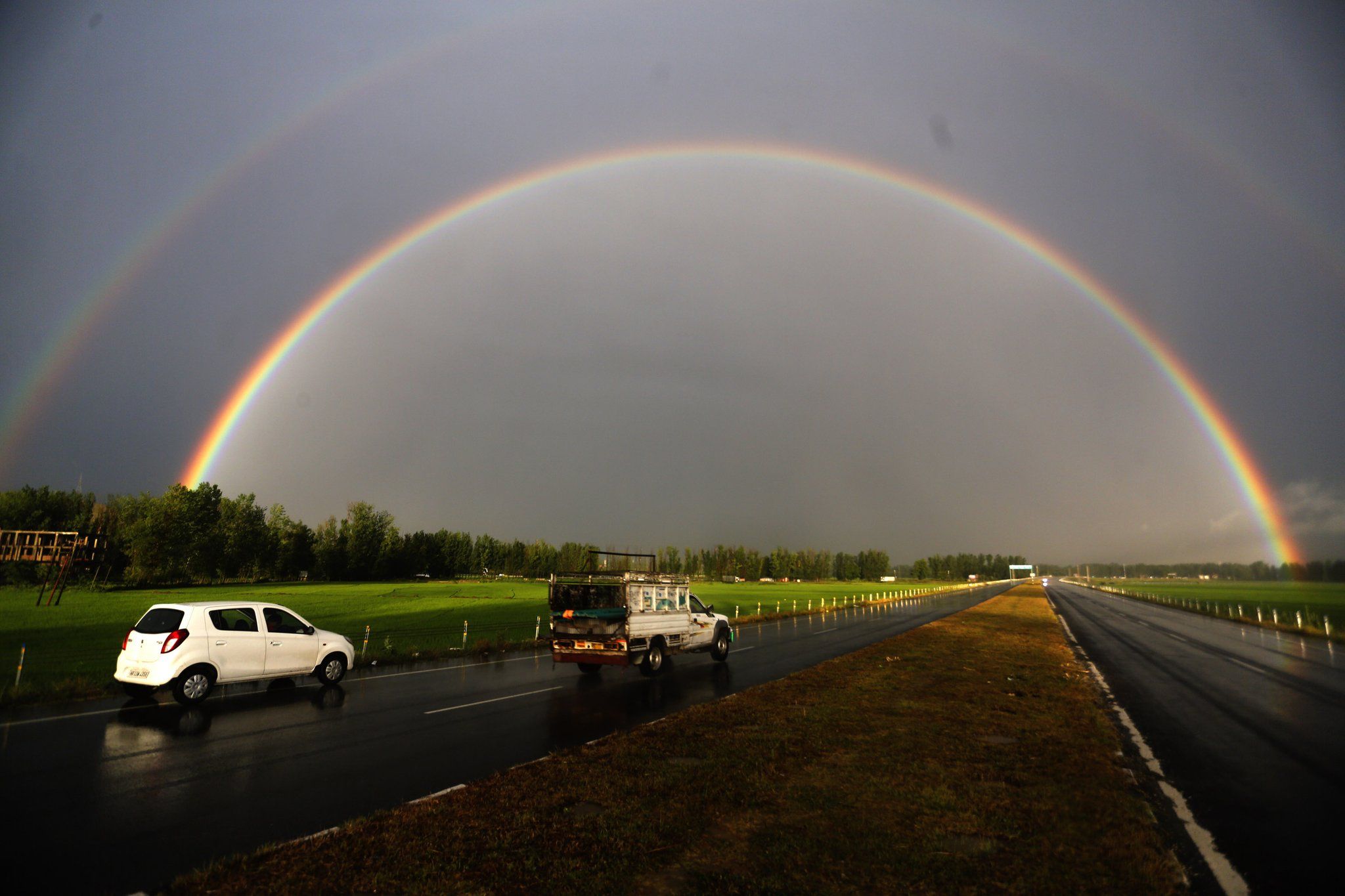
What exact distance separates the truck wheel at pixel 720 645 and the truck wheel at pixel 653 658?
10.1 ft

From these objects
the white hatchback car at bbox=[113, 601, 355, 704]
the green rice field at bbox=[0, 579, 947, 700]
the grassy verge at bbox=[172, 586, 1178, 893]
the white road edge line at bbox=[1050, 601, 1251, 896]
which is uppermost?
the white hatchback car at bbox=[113, 601, 355, 704]

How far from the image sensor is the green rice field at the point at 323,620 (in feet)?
72.1

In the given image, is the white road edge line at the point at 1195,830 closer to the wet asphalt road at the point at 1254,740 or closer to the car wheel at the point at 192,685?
the wet asphalt road at the point at 1254,740

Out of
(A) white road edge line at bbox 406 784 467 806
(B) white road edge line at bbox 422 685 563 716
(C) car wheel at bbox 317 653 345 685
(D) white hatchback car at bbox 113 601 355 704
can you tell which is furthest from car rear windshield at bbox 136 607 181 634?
(A) white road edge line at bbox 406 784 467 806

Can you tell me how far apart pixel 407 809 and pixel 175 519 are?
126 metres

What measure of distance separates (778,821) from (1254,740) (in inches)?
410

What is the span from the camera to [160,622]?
1481 centimetres

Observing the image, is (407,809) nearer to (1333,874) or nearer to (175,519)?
(1333,874)

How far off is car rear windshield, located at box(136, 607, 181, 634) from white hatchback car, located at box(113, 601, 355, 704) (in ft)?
0.04

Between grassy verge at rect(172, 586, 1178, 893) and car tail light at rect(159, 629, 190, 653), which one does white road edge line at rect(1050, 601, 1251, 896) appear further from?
car tail light at rect(159, 629, 190, 653)

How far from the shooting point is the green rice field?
21984mm

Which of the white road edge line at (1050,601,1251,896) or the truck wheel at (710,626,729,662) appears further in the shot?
the truck wheel at (710,626,729,662)

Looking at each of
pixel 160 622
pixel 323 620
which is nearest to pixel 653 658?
pixel 160 622

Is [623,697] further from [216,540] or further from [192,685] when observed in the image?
[216,540]
